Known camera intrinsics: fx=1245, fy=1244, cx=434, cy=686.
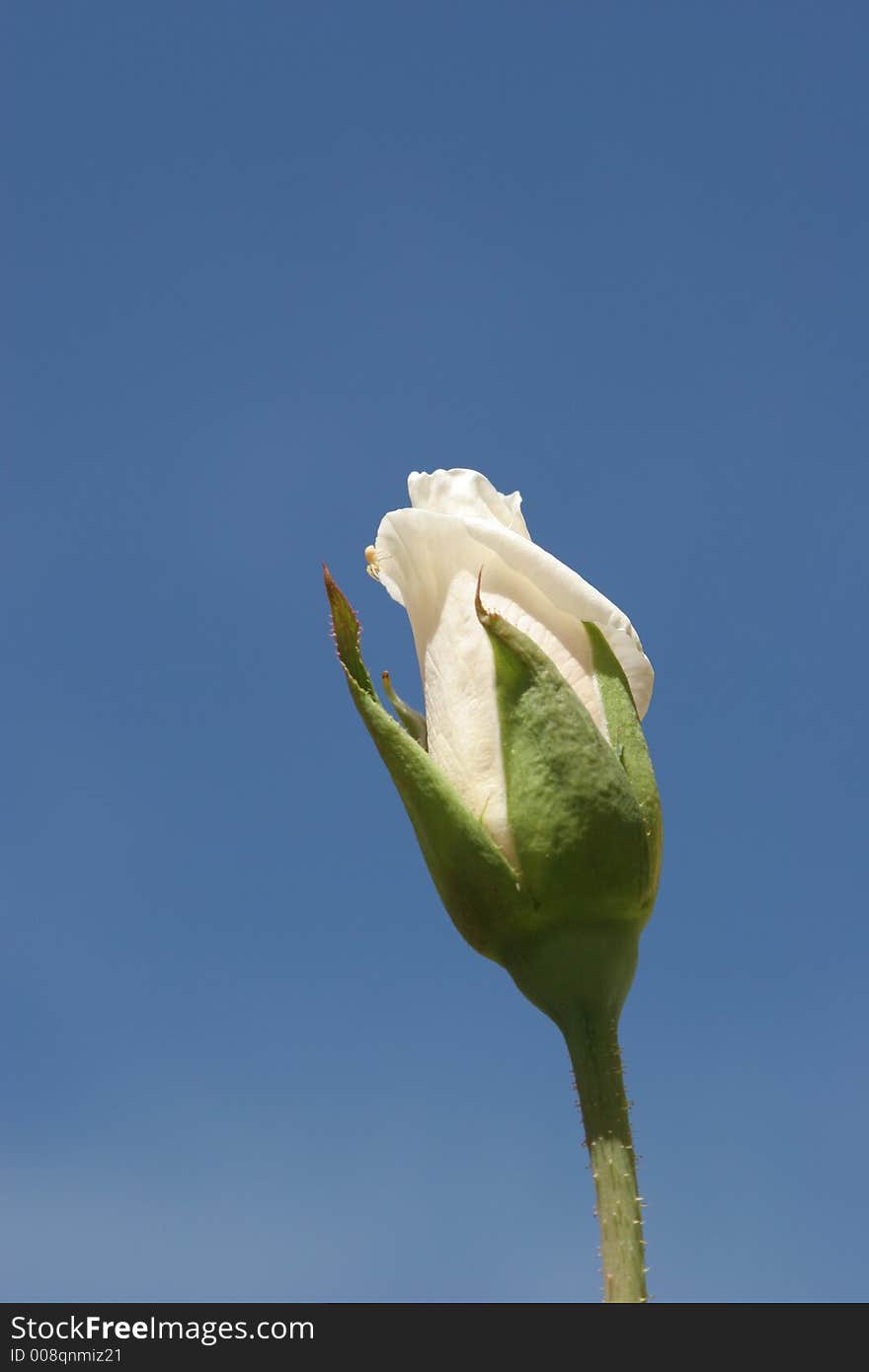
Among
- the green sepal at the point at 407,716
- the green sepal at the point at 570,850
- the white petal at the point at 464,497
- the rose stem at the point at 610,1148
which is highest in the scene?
the white petal at the point at 464,497

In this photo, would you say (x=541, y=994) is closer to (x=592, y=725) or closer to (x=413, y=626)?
(x=592, y=725)

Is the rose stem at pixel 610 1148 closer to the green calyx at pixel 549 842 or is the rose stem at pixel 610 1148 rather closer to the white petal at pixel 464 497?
the green calyx at pixel 549 842

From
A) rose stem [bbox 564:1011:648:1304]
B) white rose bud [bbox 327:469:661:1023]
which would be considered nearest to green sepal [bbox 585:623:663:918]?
white rose bud [bbox 327:469:661:1023]

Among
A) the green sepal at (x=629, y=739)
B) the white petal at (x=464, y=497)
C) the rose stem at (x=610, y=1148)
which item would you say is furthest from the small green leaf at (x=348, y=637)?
the rose stem at (x=610, y=1148)
